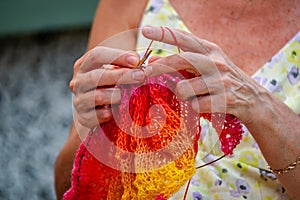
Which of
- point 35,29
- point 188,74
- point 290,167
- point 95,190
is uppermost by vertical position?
point 188,74

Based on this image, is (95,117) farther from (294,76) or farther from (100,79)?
(294,76)

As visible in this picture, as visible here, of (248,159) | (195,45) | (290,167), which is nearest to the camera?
(195,45)

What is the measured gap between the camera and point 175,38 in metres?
0.92

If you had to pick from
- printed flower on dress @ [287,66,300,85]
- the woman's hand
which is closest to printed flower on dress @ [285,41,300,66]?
printed flower on dress @ [287,66,300,85]

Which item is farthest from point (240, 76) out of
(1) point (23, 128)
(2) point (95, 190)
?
(1) point (23, 128)

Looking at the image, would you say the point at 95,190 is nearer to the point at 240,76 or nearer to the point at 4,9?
the point at 240,76

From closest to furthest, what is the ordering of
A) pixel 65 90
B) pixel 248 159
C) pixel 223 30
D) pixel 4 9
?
pixel 248 159 → pixel 223 30 → pixel 65 90 → pixel 4 9

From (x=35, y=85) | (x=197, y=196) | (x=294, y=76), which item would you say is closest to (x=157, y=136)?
(x=197, y=196)

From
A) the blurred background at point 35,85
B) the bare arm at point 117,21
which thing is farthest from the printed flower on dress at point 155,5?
the blurred background at point 35,85

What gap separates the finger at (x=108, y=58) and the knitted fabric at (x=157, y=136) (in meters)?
0.04

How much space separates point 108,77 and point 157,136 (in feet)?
0.43

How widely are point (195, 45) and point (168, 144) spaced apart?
0.17 m

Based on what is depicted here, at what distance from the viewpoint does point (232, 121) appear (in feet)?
3.23

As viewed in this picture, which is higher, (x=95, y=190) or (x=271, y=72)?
(x=271, y=72)
